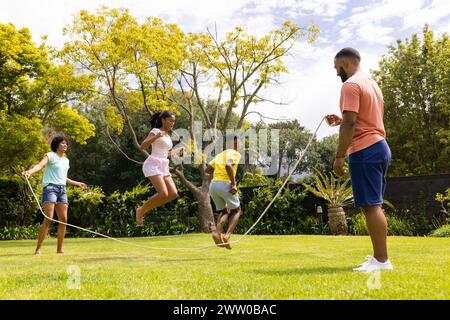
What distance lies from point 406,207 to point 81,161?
84.4ft

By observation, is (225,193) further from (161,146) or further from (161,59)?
(161,59)

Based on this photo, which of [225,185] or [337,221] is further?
[337,221]

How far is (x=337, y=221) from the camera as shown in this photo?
43.3 ft

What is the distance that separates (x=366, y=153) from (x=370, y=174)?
0.18 m

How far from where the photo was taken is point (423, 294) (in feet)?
9.45

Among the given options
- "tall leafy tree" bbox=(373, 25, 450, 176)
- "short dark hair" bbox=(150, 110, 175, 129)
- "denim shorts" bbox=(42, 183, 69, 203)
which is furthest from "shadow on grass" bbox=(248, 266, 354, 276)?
"tall leafy tree" bbox=(373, 25, 450, 176)

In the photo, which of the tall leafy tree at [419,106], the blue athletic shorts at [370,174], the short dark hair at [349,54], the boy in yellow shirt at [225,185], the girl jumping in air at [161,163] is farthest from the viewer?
the tall leafy tree at [419,106]

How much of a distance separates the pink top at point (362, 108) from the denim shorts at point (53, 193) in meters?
4.89

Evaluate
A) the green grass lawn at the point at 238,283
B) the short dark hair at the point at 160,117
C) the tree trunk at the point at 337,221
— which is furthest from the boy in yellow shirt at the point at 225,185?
the tree trunk at the point at 337,221

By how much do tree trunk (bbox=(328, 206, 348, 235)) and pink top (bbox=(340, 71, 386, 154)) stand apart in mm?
9407

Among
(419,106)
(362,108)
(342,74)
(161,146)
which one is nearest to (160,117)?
(161,146)

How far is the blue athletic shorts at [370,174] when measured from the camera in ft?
13.0

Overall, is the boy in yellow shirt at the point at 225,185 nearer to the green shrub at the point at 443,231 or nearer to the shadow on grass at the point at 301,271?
the shadow on grass at the point at 301,271
